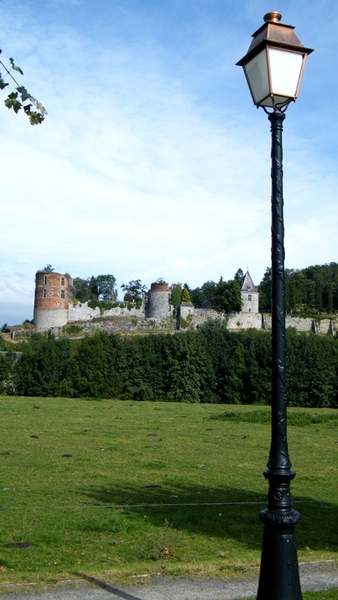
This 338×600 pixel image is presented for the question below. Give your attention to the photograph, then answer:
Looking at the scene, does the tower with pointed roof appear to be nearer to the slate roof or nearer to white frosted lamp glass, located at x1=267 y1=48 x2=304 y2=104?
the slate roof

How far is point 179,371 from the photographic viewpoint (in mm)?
58500

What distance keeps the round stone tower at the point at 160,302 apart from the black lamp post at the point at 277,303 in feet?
265

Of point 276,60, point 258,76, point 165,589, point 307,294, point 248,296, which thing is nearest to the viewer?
point 276,60

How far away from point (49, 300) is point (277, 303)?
77.9 metres

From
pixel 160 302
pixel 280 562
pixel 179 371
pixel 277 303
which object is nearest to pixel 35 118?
pixel 277 303

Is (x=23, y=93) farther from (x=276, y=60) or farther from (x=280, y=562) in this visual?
(x=280, y=562)

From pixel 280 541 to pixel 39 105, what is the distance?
440 centimetres

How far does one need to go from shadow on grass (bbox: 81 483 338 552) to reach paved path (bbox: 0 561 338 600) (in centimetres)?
241

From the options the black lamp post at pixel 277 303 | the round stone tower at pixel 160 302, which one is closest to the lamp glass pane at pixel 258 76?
the black lamp post at pixel 277 303

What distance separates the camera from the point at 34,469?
16016 mm

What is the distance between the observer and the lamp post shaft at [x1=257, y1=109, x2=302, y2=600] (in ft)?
17.4

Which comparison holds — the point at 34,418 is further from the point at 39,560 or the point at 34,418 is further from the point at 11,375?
the point at 11,375

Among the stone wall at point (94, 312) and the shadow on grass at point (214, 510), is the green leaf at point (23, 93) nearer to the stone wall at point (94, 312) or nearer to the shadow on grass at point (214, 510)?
the shadow on grass at point (214, 510)

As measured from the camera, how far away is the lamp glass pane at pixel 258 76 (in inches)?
223
